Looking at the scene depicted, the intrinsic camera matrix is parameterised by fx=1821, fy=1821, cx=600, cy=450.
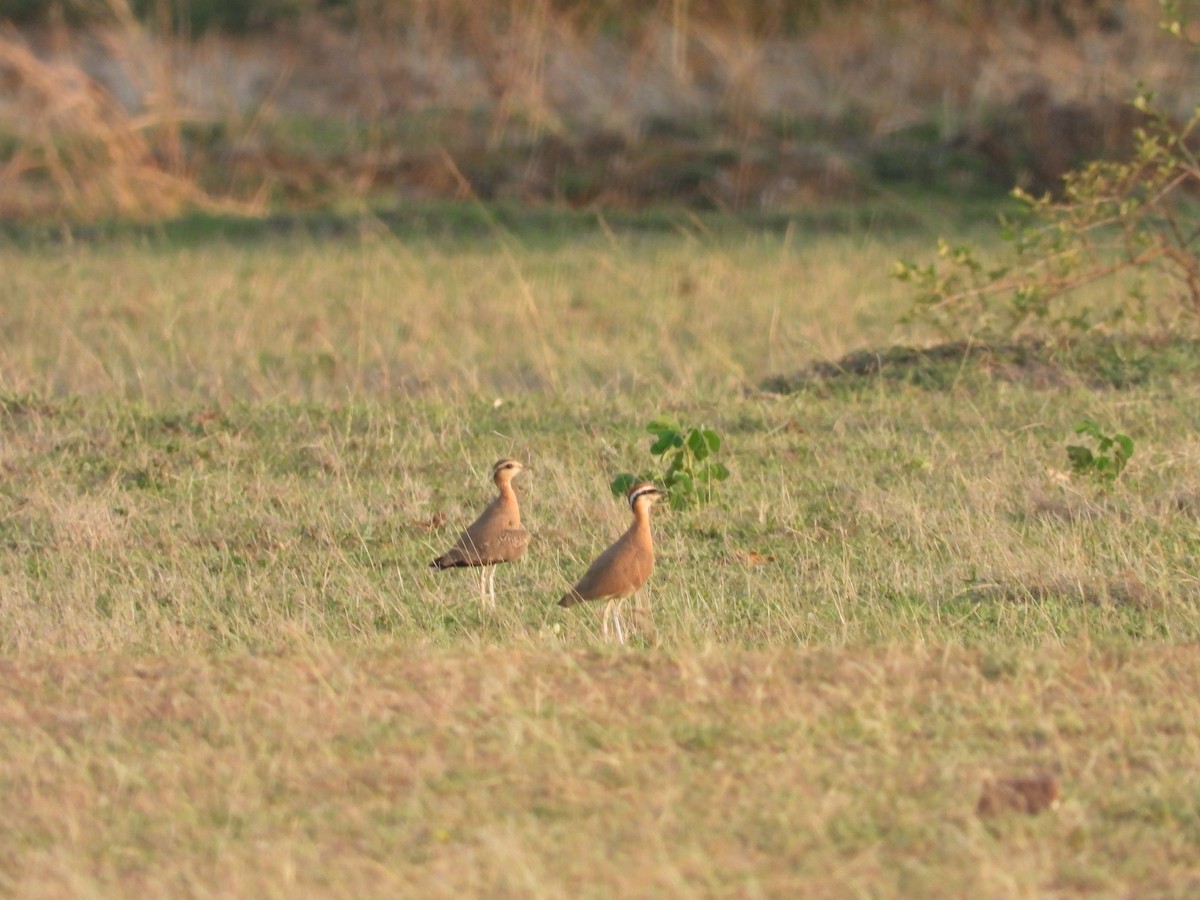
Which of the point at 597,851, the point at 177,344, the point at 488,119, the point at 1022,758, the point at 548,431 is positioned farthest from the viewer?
the point at 488,119

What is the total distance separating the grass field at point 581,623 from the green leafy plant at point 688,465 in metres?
0.10

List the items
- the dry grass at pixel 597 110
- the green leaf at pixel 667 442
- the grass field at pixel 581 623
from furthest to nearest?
the dry grass at pixel 597 110 < the green leaf at pixel 667 442 < the grass field at pixel 581 623

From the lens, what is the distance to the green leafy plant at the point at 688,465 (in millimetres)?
6984

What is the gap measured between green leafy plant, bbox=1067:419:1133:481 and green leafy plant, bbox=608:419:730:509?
138cm

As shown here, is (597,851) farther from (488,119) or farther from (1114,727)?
(488,119)

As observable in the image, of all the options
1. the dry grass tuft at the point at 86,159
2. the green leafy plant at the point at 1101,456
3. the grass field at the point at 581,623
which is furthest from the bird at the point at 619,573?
the dry grass tuft at the point at 86,159

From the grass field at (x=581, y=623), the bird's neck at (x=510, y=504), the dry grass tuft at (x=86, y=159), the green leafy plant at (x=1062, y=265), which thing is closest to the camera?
the grass field at (x=581, y=623)

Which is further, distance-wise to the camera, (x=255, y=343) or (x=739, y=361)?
(x=255, y=343)

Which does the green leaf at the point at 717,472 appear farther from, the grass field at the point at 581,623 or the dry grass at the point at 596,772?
the dry grass at the point at 596,772

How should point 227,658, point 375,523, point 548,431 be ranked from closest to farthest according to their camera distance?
point 227,658 < point 375,523 < point 548,431

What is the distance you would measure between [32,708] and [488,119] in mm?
16473

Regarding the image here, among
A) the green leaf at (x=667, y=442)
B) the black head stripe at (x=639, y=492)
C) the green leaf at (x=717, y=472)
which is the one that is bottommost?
the green leaf at (x=717, y=472)

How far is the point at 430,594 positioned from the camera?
235 inches

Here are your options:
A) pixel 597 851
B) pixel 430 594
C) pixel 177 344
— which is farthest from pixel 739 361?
pixel 597 851
